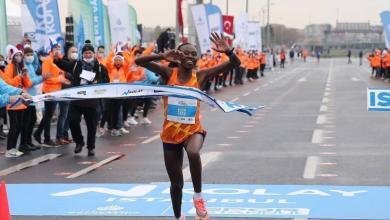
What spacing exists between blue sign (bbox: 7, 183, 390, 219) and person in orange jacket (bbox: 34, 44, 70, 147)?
4322 millimetres

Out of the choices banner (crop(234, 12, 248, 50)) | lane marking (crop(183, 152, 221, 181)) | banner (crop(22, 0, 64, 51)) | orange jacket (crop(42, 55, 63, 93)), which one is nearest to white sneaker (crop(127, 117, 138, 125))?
banner (crop(22, 0, 64, 51))

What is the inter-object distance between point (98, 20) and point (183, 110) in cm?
1632

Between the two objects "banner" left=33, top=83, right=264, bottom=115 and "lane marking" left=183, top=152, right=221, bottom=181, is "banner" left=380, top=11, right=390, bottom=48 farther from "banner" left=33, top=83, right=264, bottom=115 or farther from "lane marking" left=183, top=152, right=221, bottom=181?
"banner" left=33, top=83, right=264, bottom=115

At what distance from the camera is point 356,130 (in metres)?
15.7

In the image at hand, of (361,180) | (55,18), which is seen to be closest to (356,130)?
(361,180)

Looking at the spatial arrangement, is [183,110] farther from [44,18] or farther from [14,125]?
[44,18]

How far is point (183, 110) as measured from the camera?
6.91m

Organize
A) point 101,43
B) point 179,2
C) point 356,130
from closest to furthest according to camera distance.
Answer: point 356,130 → point 101,43 → point 179,2

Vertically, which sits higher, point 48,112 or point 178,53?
point 178,53

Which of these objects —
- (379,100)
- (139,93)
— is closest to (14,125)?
(139,93)

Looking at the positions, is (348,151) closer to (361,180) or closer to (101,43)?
(361,180)

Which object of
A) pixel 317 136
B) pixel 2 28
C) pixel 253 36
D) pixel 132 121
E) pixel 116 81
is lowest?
pixel 253 36

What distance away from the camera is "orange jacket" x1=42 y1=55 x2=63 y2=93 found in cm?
1390

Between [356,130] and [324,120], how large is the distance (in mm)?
2268
